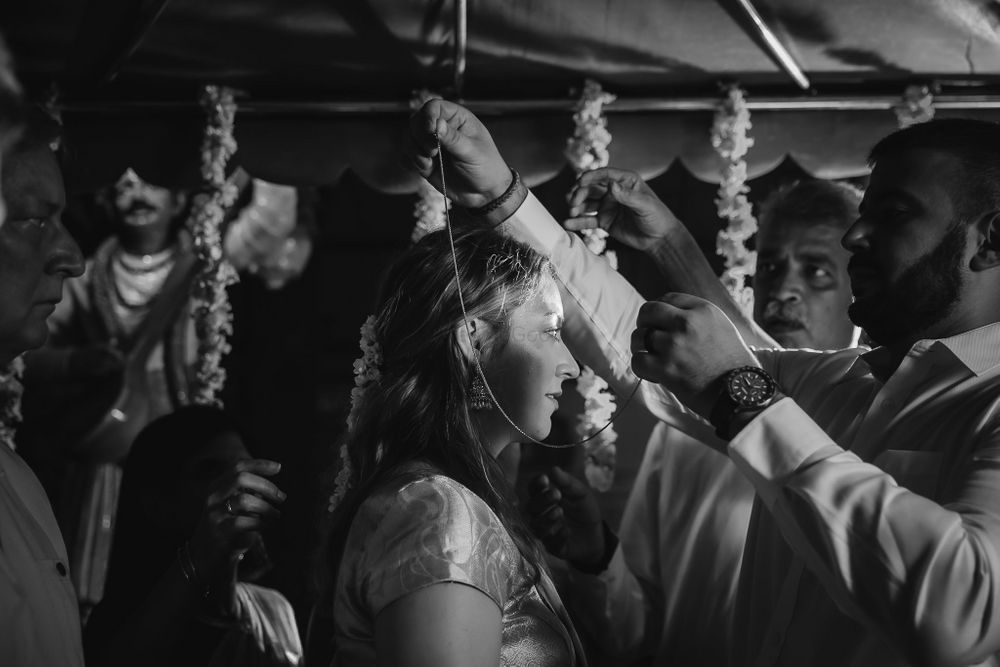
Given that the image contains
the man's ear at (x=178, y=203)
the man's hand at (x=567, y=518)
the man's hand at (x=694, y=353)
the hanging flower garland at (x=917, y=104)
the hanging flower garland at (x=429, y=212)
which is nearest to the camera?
the man's hand at (x=694, y=353)

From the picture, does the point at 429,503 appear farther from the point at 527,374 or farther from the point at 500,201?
the point at 500,201

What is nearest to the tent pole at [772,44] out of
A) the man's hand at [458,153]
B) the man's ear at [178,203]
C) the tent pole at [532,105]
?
the tent pole at [532,105]

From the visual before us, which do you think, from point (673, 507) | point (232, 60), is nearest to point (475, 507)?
point (673, 507)

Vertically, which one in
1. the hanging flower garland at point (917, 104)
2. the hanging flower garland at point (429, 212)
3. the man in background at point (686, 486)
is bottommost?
the man in background at point (686, 486)

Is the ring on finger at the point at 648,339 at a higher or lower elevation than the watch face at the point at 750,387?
higher

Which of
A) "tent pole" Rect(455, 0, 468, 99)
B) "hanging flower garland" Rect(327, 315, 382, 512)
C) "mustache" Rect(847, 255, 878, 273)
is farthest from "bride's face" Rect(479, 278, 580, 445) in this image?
"tent pole" Rect(455, 0, 468, 99)

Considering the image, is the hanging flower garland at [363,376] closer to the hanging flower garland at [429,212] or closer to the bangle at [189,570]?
the bangle at [189,570]

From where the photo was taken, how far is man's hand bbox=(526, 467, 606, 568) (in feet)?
7.96

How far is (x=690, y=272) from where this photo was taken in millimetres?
2736

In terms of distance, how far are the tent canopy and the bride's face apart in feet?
4.39

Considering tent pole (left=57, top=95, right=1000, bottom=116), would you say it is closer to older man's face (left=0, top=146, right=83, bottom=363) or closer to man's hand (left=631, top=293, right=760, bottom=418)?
older man's face (left=0, top=146, right=83, bottom=363)

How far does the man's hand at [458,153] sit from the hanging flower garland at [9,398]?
263 cm

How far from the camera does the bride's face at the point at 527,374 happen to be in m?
2.09

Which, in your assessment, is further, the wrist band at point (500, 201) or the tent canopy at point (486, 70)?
the tent canopy at point (486, 70)
